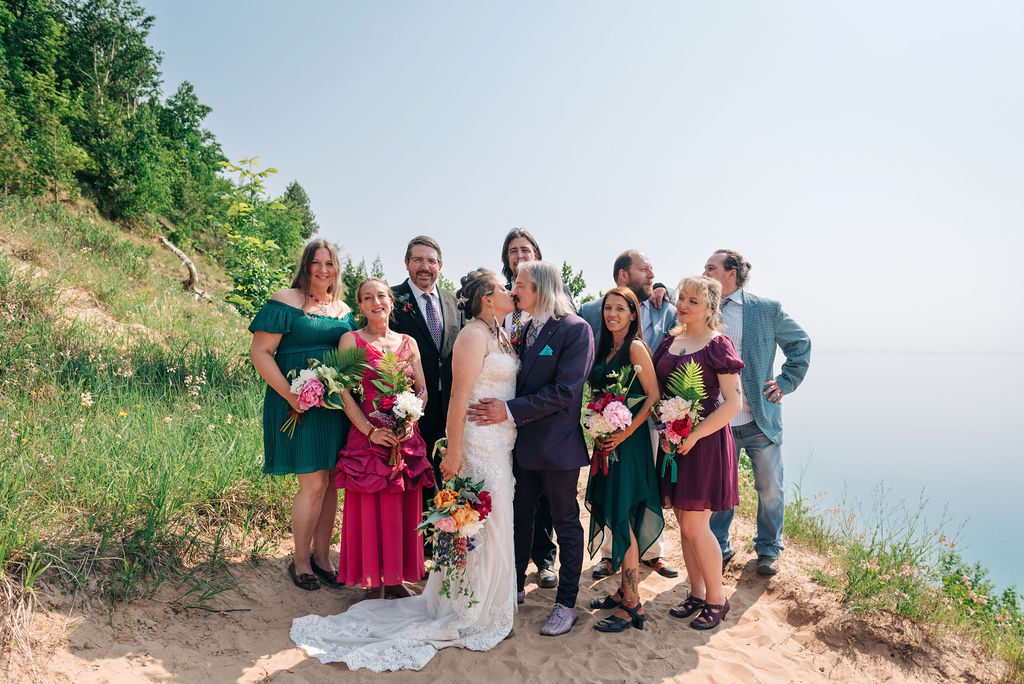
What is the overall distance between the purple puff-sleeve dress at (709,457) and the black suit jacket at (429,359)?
1.82 metres

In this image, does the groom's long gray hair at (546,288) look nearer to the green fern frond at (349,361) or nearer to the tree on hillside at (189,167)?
the green fern frond at (349,361)

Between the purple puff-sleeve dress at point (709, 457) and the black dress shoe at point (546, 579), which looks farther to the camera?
the black dress shoe at point (546, 579)

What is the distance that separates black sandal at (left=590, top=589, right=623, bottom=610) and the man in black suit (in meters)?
1.64

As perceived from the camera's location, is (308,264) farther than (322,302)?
No

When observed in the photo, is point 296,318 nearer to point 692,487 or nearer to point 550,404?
point 550,404

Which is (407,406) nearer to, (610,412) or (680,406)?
(610,412)

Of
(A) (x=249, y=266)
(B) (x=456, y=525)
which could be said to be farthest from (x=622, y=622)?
(A) (x=249, y=266)

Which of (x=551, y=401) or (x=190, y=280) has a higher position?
(x=190, y=280)

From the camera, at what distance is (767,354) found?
16.8 ft

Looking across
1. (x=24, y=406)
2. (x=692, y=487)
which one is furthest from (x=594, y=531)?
(x=24, y=406)

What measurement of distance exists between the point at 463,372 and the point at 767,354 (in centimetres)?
297

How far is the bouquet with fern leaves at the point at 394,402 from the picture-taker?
401cm

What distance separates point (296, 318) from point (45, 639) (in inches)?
97.5

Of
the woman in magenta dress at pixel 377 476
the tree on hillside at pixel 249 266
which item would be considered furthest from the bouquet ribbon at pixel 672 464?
the tree on hillside at pixel 249 266
